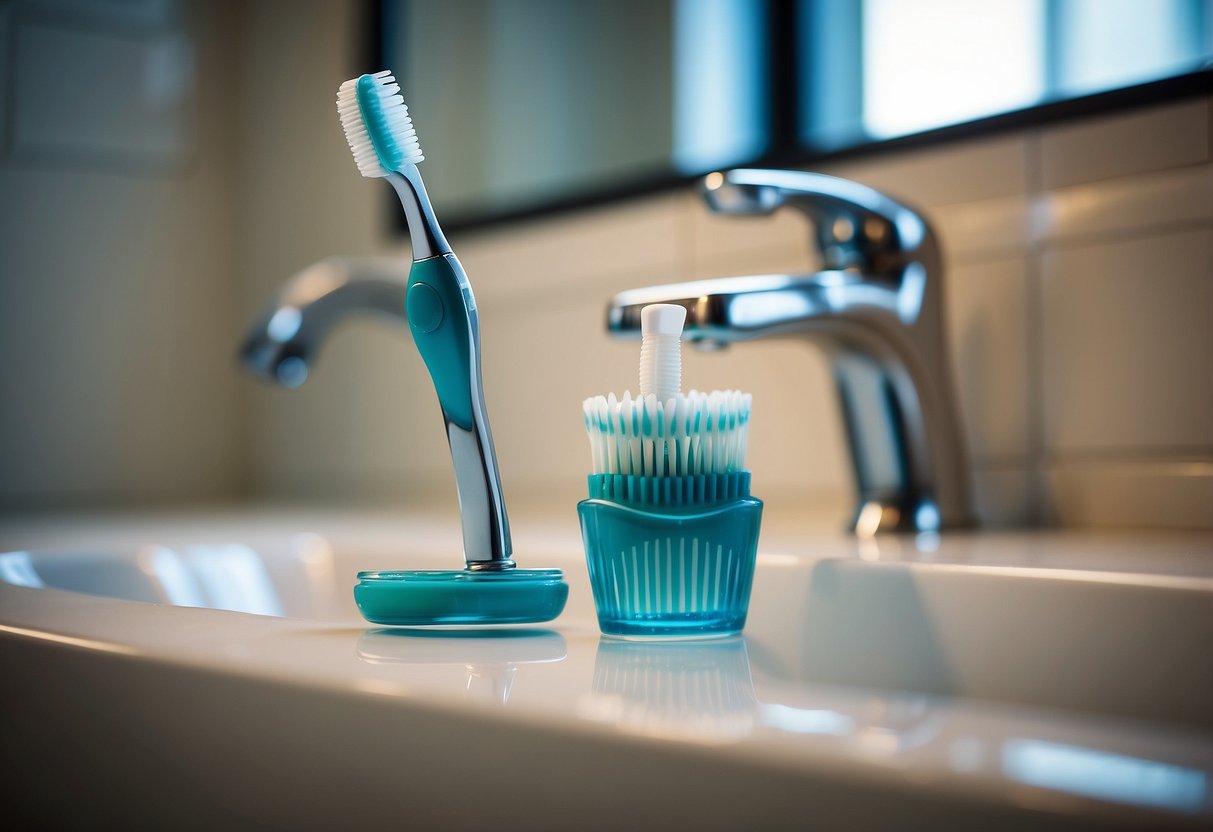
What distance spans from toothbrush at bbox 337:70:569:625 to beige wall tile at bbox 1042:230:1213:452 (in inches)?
17.6

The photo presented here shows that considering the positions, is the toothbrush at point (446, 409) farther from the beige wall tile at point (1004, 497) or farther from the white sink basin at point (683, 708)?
the beige wall tile at point (1004, 497)

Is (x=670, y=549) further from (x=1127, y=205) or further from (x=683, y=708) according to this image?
(x=1127, y=205)

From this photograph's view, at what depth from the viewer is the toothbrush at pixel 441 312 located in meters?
0.38

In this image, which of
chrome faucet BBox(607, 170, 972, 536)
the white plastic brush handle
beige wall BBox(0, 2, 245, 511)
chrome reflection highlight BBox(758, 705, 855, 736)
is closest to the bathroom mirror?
chrome faucet BBox(607, 170, 972, 536)

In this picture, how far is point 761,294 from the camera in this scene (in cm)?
57

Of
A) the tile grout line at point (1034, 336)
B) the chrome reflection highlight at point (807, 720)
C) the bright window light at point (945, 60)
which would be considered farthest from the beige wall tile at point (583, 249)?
the chrome reflection highlight at point (807, 720)

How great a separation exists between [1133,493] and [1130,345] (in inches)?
3.4

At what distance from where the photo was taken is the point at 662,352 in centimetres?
37

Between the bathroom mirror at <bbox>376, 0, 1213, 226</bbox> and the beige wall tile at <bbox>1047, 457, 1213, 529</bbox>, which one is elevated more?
the bathroom mirror at <bbox>376, 0, 1213, 226</bbox>

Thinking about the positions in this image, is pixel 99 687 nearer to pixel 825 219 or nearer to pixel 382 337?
pixel 825 219

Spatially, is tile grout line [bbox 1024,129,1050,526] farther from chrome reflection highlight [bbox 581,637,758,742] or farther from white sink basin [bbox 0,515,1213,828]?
chrome reflection highlight [bbox 581,637,758,742]

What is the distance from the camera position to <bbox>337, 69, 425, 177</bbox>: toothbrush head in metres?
0.37

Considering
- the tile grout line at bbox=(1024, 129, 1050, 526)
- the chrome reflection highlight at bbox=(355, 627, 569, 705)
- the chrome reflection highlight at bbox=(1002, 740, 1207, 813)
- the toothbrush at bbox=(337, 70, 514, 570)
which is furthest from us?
the tile grout line at bbox=(1024, 129, 1050, 526)

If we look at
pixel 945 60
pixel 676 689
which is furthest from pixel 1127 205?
pixel 676 689
